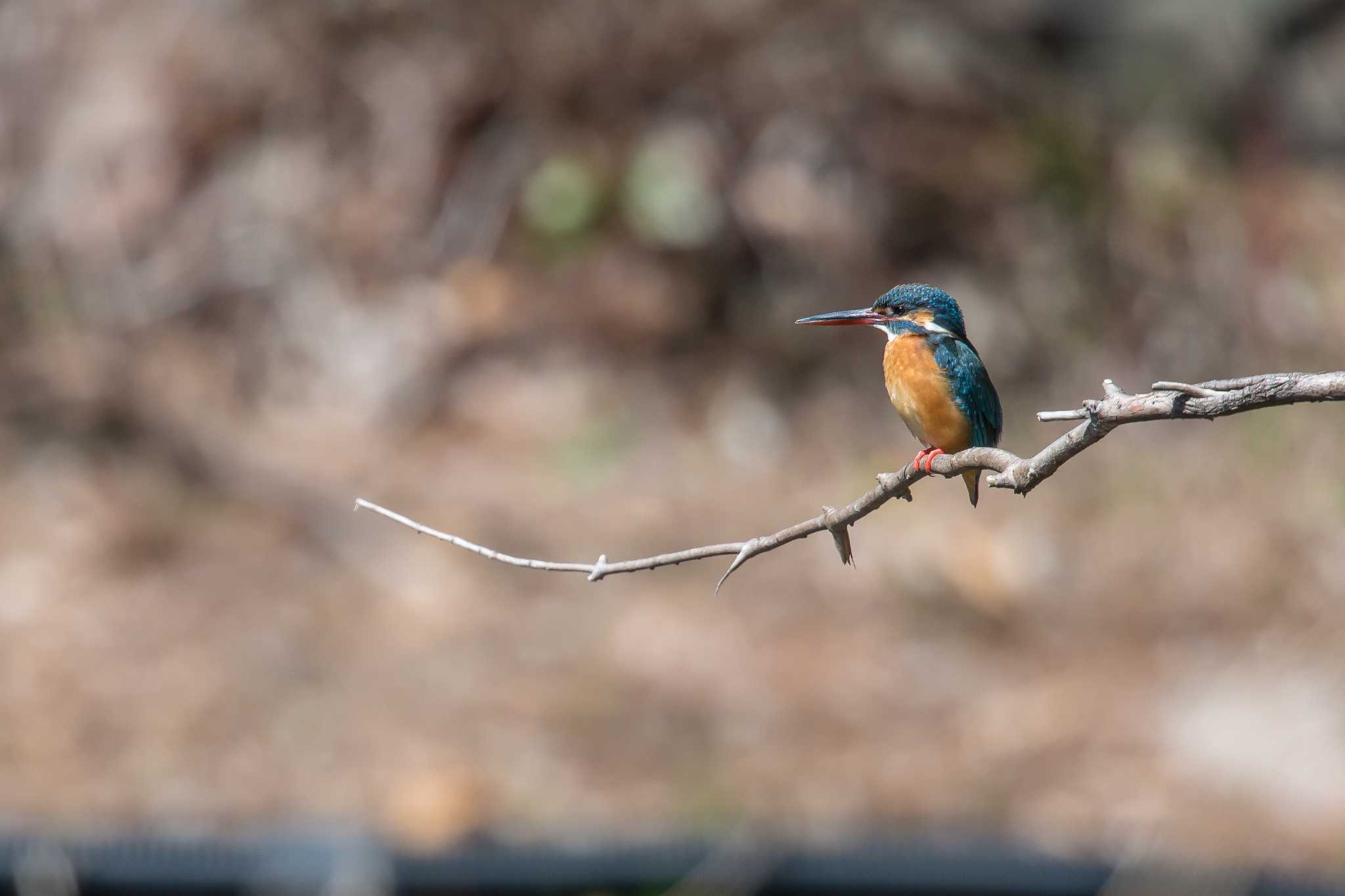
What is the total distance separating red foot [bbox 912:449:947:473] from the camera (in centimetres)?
147

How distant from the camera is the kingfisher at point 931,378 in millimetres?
1672

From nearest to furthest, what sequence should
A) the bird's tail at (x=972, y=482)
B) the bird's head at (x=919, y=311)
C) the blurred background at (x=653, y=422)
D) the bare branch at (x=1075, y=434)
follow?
the bare branch at (x=1075, y=434) < the bird's head at (x=919, y=311) < the bird's tail at (x=972, y=482) < the blurred background at (x=653, y=422)

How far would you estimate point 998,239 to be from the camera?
25.3ft

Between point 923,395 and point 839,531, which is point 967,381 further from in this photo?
point 839,531

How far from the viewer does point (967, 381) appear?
1746 mm

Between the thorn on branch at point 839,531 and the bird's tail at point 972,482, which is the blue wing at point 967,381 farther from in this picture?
the thorn on branch at point 839,531

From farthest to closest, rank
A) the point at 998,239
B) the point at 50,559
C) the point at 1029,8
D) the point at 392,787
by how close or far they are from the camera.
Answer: the point at 1029,8, the point at 998,239, the point at 50,559, the point at 392,787

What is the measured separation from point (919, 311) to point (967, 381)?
5.3 inches

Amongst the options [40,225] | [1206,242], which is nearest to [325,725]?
[40,225]

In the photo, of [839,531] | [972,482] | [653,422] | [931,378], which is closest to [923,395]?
[931,378]

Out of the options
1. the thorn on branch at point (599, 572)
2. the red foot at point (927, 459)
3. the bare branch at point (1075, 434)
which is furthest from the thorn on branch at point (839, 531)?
the thorn on branch at point (599, 572)

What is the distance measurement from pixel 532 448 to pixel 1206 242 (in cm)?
392

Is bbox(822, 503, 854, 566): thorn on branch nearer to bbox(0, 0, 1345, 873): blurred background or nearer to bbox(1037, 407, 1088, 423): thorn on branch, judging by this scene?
bbox(1037, 407, 1088, 423): thorn on branch

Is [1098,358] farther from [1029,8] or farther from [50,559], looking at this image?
[50,559]
